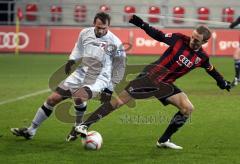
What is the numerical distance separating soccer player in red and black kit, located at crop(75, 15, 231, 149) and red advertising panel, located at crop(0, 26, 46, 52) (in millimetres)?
19978

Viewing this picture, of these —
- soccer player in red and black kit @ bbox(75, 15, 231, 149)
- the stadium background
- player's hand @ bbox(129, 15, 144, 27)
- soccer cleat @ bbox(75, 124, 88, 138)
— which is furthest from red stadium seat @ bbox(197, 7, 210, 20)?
soccer cleat @ bbox(75, 124, 88, 138)

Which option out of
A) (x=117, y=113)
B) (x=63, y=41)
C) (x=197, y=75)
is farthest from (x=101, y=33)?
(x=63, y=41)

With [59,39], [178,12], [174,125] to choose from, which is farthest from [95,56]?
[178,12]

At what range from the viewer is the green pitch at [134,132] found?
8625 millimetres

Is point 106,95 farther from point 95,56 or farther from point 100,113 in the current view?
point 95,56

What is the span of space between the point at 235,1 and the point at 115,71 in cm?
2355

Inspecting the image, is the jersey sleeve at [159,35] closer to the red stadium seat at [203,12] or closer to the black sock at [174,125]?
the black sock at [174,125]

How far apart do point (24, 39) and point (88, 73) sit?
19.7 m

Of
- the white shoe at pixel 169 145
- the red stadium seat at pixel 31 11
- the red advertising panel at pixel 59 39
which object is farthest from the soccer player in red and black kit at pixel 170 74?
the red stadium seat at pixel 31 11

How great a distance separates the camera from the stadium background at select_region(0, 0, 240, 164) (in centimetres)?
892

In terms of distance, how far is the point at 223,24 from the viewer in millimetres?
29781

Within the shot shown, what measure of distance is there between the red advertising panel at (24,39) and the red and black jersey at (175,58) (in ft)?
66.7

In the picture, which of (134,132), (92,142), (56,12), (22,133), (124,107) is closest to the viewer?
(92,142)

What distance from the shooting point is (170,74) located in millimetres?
9352
